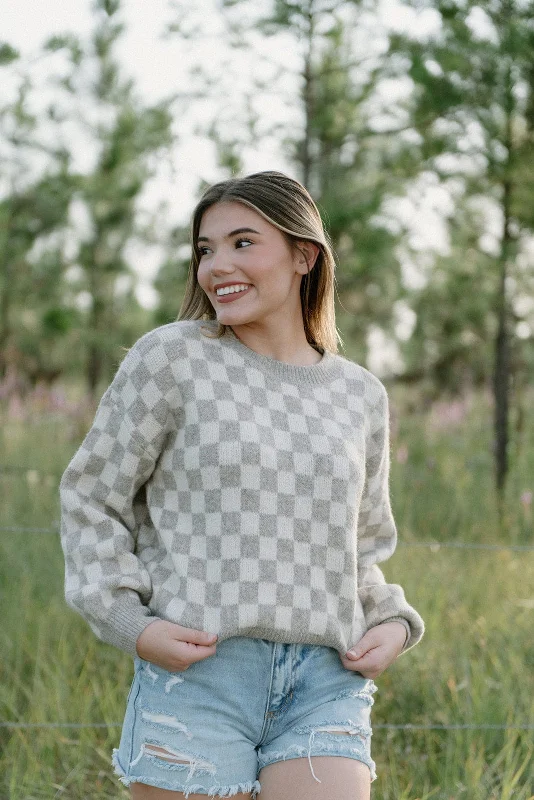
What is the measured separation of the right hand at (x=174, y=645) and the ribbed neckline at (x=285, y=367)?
0.53 m

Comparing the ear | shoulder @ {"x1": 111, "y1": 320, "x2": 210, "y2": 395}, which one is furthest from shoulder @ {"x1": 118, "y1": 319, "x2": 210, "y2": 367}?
the ear

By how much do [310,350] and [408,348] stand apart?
472 inches

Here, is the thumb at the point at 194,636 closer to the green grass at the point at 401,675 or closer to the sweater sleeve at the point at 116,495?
the sweater sleeve at the point at 116,495

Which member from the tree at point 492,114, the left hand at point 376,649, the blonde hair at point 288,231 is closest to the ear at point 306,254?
the blonde hair at point 288,231

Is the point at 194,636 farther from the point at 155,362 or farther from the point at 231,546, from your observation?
the point at 155,362

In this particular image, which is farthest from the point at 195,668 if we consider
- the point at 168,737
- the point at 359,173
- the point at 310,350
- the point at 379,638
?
the point at 359,173

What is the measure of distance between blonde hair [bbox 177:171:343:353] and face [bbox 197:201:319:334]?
0.02 meters

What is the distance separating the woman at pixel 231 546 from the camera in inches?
68.2

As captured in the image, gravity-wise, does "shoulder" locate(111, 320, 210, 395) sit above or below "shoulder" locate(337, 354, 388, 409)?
above

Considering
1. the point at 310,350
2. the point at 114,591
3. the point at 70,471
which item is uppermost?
the point at 310,350

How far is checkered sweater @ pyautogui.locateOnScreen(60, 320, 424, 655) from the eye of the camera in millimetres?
1753

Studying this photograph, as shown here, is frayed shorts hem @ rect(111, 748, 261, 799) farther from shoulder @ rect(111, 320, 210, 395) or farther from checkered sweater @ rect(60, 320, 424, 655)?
shoulder @ rect(111, 320, 210, 395)

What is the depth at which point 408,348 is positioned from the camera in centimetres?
1388

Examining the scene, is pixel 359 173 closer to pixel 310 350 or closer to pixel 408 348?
pixel 408 348
